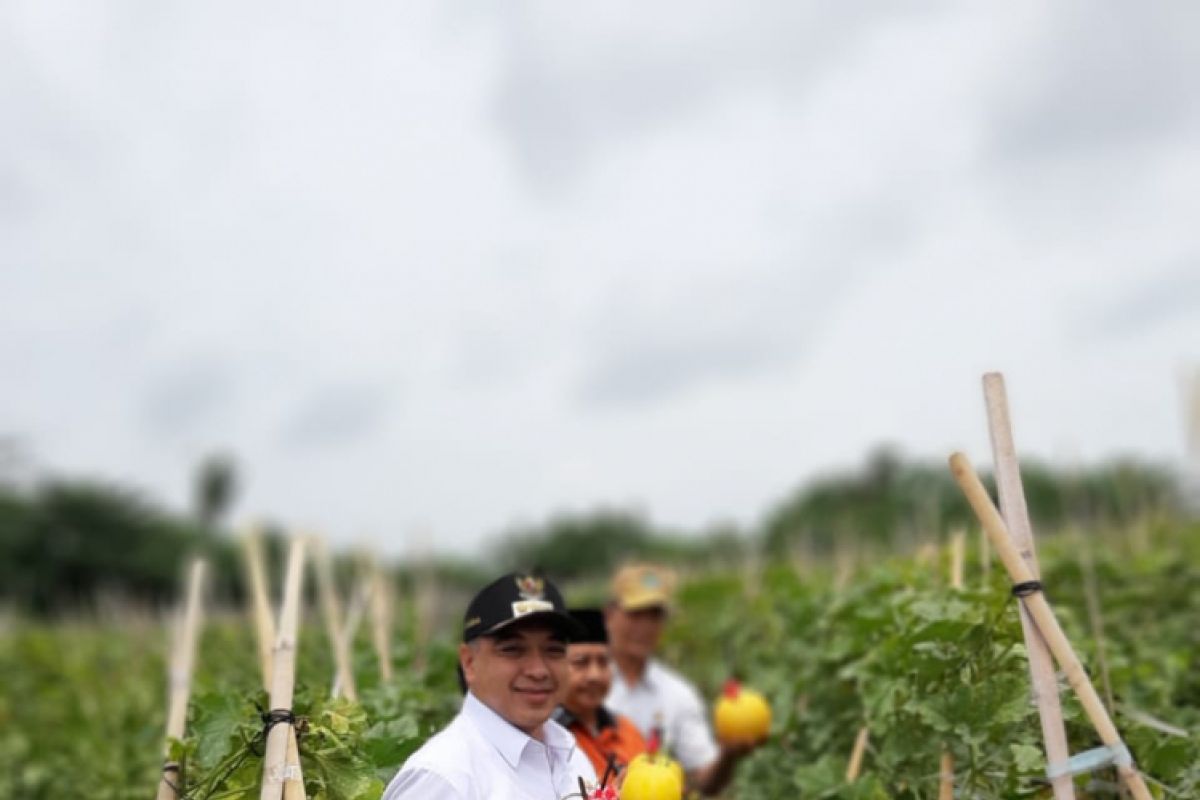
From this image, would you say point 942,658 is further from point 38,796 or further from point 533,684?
point 38,796

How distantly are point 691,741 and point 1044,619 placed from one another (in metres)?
3.31

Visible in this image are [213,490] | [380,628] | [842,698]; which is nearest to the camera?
[842,698]

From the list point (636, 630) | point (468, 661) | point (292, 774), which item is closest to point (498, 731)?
point (468, 661)

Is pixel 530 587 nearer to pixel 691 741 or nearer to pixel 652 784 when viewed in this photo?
pixel 652 784

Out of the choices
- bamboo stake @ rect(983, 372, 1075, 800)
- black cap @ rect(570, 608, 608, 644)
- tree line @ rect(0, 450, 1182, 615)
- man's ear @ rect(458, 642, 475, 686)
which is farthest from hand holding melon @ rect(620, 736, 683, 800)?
tree line @ rect(0, 450, 1182, 615)

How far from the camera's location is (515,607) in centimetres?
345

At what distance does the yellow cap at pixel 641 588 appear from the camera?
610 centimetres

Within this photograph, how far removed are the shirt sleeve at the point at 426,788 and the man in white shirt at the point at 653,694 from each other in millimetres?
2791

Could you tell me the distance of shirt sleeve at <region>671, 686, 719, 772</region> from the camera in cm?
601

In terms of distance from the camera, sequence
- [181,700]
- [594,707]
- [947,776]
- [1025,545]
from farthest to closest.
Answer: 1. [594,707]
2. [181,700]
3. [947,776]
4. [1025,545]

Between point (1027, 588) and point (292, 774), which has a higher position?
point (1027, 588)

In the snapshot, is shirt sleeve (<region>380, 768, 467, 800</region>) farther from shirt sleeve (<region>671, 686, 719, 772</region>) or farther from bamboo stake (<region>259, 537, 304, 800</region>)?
shirt sleeve (<region>671, 686, 719, 772</region>)

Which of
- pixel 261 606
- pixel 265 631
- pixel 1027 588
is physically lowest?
pixel 1027 588

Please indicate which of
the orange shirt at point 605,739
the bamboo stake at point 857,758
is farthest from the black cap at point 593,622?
the bamboo stake at point 857,758
